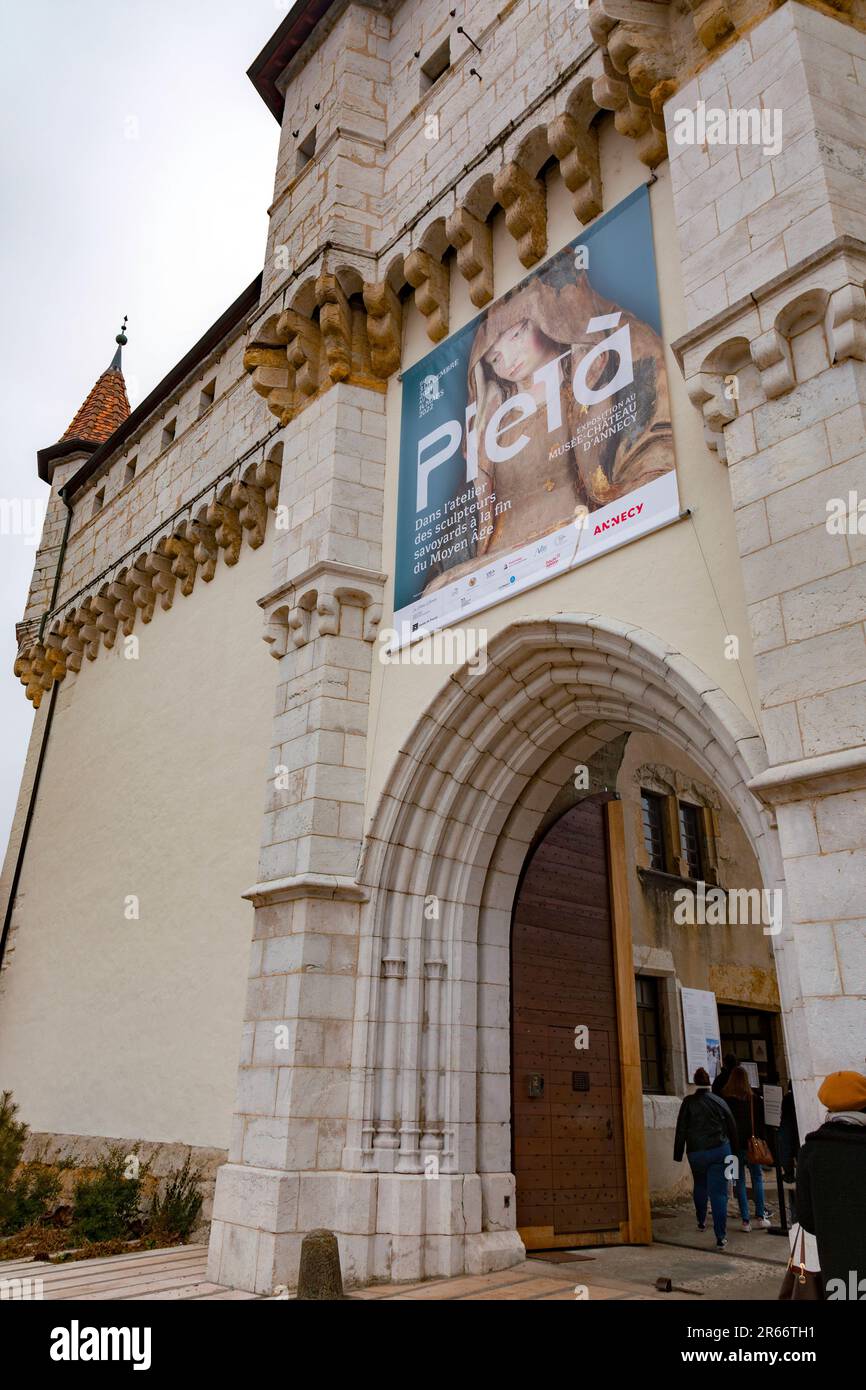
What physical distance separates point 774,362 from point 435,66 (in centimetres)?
525

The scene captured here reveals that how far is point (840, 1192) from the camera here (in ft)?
8.51

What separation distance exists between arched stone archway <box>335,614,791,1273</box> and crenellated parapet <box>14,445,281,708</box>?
12.8ft

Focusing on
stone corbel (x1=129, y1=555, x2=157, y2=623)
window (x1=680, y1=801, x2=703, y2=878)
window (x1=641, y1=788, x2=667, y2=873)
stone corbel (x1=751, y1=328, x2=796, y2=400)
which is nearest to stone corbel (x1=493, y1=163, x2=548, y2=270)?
stone corbel (x1=751, y1=328, x2=796, y2=400)

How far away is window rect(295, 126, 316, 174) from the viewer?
332 inches

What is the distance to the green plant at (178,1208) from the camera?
6.84m

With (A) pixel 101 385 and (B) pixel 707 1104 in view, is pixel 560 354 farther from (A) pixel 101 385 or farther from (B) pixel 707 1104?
(A) pixel 101 385

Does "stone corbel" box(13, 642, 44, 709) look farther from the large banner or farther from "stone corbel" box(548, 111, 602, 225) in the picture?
"stone corbel" box(548, 111, 602, 225)

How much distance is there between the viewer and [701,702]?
4.32m

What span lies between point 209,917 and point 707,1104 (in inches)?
160

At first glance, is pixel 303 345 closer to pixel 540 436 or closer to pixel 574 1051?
pixel 540 436

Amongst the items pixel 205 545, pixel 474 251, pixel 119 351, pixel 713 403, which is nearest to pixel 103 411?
pixel 119 351

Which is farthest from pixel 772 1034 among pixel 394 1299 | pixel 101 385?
pixel 101 385

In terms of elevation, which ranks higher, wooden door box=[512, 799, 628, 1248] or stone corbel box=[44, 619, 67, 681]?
stone corbel box=[44, 619, 67, 681]

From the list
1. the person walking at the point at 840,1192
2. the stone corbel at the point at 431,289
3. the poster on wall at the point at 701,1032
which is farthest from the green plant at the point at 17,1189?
the stone corbel at the point at 431,289
